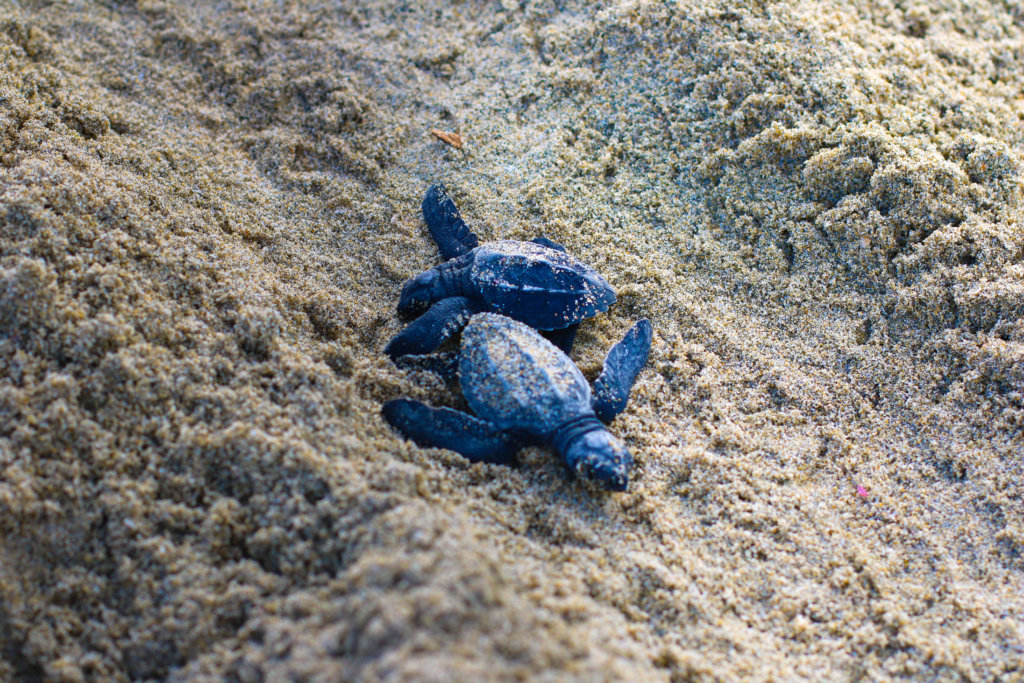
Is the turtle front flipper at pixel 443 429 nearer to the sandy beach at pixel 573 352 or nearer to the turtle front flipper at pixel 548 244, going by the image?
the sandy beach at pixel 573 352

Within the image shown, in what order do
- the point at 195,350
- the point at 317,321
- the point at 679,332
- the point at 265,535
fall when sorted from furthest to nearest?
the point at 679,332, the point at 317,321, the point at 195,350, the point at 265,535

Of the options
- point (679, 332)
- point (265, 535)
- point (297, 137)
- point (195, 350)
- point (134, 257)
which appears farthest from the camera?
point (297, 137)

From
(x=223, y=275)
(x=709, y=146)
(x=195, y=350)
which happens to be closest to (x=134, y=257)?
(x=223, y=275)

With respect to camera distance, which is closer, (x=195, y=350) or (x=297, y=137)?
(x=195, y=350)

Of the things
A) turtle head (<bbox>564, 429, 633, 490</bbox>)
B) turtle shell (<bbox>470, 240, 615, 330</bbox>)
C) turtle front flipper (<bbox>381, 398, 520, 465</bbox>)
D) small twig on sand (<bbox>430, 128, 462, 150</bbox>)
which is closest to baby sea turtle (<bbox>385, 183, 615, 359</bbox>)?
turtle shell (<bbox>470, 240, 615, 330</bbox>)

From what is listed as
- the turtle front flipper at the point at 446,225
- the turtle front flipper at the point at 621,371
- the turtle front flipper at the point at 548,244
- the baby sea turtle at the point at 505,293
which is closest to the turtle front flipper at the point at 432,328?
the baby sea turtle at the point at 505,293

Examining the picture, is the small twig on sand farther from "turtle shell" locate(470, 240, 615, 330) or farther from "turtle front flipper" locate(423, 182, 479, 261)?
"turtle shell" locate(470, 240, 615, 330)

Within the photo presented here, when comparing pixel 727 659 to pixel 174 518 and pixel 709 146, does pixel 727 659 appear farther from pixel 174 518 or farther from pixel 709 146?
pixel 709 146
